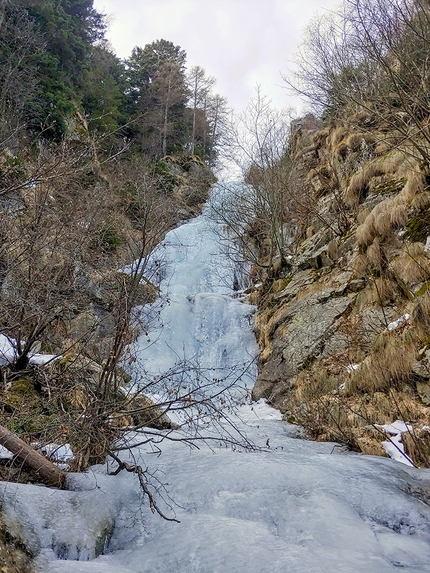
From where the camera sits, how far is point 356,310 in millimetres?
6484

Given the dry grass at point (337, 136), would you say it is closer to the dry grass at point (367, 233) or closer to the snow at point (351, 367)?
the dry grass at point (367, 233)

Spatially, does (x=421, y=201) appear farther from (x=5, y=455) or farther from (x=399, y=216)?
(x=5, y=455)

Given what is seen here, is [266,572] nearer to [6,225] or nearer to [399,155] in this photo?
[6,225]

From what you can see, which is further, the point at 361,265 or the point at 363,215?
the point at 363,215

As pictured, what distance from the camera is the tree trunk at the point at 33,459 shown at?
265 cm

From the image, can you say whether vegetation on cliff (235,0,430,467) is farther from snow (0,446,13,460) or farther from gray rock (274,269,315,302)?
snow (0,446,13,460)

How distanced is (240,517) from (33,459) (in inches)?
56.1

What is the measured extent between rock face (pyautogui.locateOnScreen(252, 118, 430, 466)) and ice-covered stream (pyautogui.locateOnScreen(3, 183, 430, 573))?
0.82 m

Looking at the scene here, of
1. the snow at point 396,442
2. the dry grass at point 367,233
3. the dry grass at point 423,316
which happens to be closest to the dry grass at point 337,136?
the dry grass at point 367,233

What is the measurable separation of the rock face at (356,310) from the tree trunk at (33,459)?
2.51 meters

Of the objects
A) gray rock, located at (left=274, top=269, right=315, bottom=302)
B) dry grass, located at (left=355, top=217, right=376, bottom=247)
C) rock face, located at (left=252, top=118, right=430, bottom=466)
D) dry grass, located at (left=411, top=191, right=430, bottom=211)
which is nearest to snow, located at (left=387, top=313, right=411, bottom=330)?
rock face, located at (left=252, top=118, right=430, bottom=466)

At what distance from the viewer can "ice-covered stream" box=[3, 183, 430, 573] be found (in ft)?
6.91

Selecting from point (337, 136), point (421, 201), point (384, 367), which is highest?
point (337, 136)

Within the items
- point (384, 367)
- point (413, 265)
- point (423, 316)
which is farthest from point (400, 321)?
point (413, 265)
